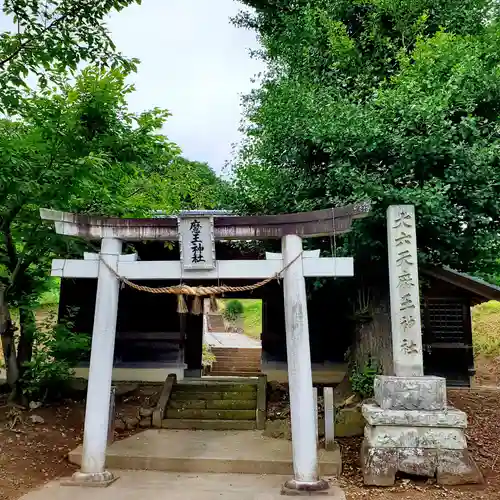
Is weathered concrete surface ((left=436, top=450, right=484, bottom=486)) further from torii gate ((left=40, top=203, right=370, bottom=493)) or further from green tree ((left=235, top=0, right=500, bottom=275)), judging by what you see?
green tree ((left=235, top=0, right=500, bottom=275))

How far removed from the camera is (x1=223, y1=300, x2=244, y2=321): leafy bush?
3572cm

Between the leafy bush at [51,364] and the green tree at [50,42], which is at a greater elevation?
the green tree at [50,42]

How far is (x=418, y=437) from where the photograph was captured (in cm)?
652

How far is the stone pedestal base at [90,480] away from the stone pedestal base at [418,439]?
11.7 ft

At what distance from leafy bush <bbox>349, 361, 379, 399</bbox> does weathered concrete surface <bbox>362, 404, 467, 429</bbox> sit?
220cm

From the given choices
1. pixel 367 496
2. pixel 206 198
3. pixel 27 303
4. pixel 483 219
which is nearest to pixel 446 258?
pixel 483 219

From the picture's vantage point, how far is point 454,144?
320 inches

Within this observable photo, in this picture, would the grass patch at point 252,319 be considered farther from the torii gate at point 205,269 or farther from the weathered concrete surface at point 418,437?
the torii gate at point 205,269

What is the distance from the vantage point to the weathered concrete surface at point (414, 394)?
662 cm

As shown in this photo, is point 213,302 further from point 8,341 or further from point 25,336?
point 8,341

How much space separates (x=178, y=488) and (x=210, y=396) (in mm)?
4118

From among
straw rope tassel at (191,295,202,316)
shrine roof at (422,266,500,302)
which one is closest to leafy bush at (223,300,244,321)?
shrine roof at (422,266,500,302)

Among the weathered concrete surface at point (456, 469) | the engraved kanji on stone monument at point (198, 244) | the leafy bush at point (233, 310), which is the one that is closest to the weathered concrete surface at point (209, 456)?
the weathered concrete surface at point (456, 469)

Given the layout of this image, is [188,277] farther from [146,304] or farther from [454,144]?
[146,304]
